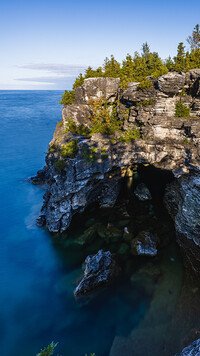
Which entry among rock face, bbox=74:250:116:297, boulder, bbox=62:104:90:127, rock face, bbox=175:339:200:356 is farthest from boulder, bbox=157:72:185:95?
rock face, bbox=175:339:200:356

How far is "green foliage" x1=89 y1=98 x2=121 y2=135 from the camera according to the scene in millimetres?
19516

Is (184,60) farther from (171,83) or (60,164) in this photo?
(60,164)

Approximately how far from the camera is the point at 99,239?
2062 cm

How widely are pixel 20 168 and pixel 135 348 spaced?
118 feet

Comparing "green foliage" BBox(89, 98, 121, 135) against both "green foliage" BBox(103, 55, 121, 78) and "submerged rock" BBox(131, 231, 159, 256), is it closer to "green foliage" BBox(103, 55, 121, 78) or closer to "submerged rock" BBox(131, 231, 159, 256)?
"green foliage" BBox(103, 55, 121, 78)

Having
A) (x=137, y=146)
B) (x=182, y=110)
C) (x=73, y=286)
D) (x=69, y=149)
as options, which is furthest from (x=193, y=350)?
(x=182, y=110)

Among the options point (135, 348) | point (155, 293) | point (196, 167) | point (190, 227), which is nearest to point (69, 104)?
point (196, 167)

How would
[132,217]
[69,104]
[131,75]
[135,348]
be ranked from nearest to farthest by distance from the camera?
1. [135,348]
2. [131,75]
3. [69,104]
4. [132,217]

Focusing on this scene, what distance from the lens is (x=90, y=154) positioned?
17891 mm

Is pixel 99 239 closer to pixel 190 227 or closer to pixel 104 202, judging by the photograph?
pixel 104 202

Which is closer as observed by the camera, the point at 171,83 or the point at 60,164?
the point at 171,83

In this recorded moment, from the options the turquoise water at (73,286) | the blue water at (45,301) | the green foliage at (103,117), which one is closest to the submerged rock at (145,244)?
the turquoise water at (73,286)

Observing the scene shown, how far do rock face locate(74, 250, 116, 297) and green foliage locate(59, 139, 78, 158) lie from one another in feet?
32.1

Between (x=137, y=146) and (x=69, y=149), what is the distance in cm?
678
